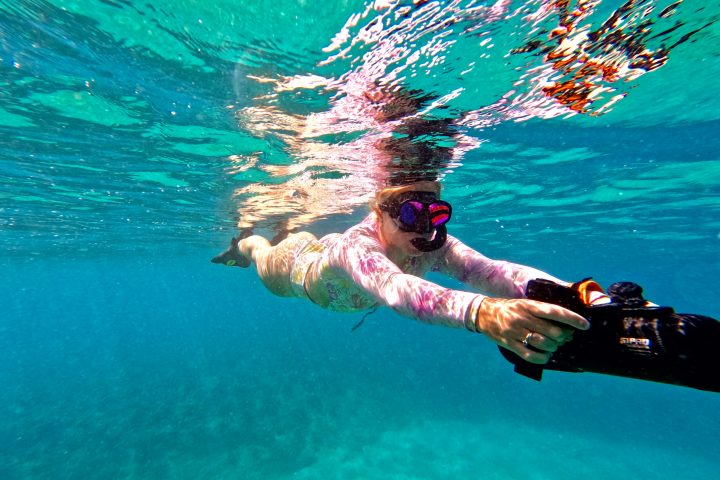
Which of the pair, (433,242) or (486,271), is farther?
(433,242)

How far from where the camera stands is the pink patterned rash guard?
2479 millimetres

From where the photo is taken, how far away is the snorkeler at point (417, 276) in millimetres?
1916

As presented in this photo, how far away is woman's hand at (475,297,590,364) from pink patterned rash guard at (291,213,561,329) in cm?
25

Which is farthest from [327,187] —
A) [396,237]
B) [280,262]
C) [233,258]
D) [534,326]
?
[534,326]

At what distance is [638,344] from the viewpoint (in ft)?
6.39

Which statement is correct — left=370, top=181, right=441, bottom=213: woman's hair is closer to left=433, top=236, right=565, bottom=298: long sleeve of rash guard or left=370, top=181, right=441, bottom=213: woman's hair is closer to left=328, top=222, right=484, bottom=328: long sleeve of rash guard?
left=433, top=236, right=565, bottom=298: long sleeve of rash guard

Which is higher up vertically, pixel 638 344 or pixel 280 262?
pixel 638 344

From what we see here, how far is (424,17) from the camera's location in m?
5.10

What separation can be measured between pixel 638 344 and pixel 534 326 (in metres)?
0.64

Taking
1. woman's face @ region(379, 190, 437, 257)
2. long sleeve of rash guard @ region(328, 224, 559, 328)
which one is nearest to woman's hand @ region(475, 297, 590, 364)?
long sleeve of rash guard @ region(328, 224, 559, 328)

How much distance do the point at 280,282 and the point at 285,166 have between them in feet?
17.9

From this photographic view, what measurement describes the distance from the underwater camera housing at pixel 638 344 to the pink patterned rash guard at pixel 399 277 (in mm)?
540

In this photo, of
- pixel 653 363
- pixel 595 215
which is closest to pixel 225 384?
pixel 595 215

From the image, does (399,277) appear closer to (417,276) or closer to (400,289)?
(400,289)
